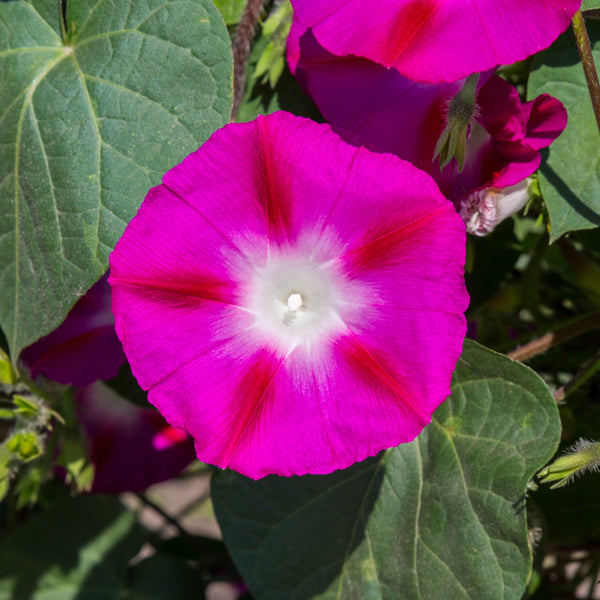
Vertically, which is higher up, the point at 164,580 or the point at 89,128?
the point at 89,128

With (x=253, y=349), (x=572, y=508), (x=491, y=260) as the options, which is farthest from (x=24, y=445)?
(x=572, y=508)

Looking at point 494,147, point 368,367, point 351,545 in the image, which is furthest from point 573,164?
point 351,545

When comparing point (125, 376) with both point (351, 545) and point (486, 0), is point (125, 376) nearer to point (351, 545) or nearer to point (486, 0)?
point (351, 545)

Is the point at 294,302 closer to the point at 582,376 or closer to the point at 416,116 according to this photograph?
the point at 416,116

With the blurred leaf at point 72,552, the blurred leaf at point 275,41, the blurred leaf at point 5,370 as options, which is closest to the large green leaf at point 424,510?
the blurred leaf at point 5,370

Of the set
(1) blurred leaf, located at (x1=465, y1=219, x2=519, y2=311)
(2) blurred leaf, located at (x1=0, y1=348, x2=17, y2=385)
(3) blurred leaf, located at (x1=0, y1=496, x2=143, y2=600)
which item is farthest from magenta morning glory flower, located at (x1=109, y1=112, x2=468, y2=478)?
(3) blurred leaf, located at (x1=0, y1=496, x2=143, y2=600)
